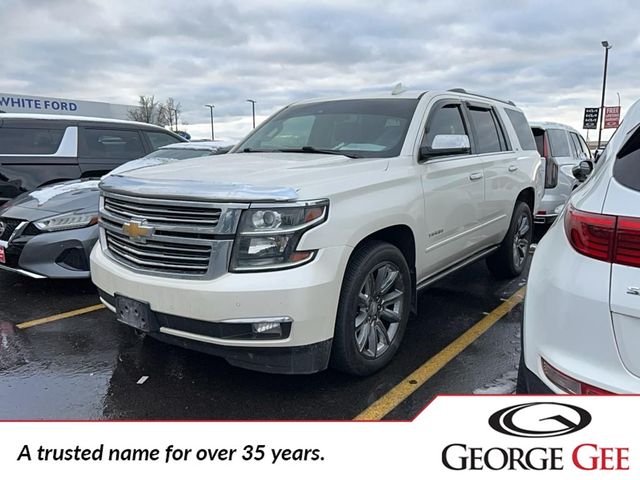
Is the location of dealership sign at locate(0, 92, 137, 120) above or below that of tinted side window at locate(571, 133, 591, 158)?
above

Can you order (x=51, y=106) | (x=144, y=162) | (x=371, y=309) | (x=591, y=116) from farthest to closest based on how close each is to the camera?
(x=51, y=106) → (x=591, y=116) → (x=144, y=162) → (x=371, y=309)

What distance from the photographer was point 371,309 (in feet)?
10.7

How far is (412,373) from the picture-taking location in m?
3.41

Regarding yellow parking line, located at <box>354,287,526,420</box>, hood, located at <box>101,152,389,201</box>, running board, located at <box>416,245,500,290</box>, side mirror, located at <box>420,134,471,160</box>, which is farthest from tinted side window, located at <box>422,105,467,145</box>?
yellow parking line, located at <box>354,287,526,420</box>

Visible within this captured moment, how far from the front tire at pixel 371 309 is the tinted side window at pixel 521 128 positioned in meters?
3.00

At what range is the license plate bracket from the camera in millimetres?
2898

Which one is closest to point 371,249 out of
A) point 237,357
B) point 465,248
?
point 237,357

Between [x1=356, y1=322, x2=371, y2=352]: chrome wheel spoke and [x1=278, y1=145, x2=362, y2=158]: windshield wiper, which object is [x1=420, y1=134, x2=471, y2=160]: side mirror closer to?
[x1=278, y1=145, x2=362, y2=158]: windshield wiper

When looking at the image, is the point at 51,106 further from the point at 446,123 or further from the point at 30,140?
the point at 446,123

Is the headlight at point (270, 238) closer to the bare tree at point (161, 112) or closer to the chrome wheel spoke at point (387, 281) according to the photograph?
the chrome wheel spoke at point (387, 281)

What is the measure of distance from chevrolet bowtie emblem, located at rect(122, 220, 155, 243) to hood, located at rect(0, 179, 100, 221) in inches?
90.3

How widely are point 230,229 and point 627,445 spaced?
1931mm

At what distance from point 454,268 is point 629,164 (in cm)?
245

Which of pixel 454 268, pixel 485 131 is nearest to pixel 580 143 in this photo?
pixel 485 131
